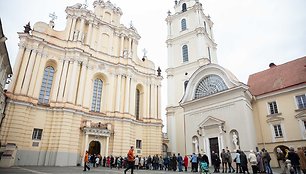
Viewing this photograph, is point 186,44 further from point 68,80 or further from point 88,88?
point 68,80

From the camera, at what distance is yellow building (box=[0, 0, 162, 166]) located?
2047 cm

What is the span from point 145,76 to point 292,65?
18772mm

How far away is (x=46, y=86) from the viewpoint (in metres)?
23.3

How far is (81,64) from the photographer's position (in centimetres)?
2516

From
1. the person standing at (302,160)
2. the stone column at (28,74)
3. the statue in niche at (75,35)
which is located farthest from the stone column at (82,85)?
the person standing at (302,160)

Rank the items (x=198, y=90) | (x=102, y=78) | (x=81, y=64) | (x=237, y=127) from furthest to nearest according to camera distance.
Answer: (x=102, y=78) < (x=81, y=64) < (x=198, y=90) < (x=237, y=127)

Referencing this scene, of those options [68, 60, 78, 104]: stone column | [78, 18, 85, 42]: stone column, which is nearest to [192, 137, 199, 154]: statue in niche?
[68, 60, 78, 104]: stone column

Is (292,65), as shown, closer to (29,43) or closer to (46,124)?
(46,124)

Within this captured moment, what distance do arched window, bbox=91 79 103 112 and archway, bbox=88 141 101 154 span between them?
13.2 feet

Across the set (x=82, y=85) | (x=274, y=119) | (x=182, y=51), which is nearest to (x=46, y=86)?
(x=82, y=85)

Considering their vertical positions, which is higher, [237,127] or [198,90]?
[198,90]

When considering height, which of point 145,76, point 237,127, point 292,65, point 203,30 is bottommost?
point 237,127

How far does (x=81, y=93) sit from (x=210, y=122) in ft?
48.8

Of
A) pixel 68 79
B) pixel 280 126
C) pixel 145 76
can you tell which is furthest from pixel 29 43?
pixel 280 126
